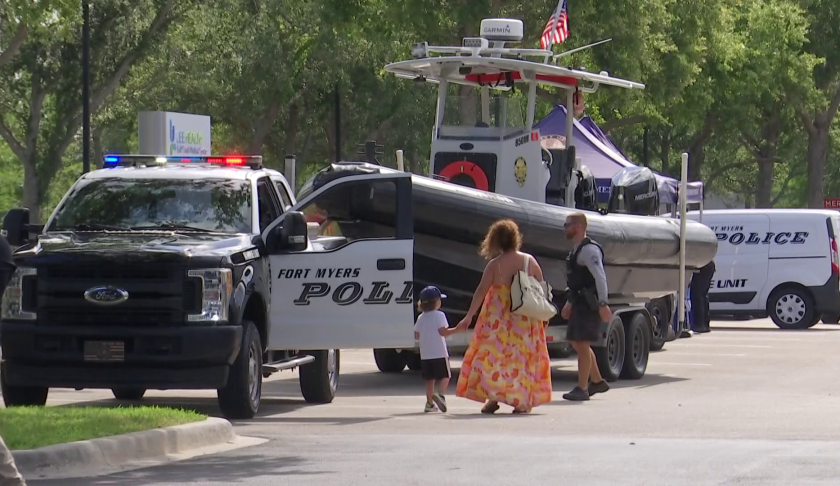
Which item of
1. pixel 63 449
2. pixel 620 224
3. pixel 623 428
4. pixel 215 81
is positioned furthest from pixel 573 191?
pixel 215 81

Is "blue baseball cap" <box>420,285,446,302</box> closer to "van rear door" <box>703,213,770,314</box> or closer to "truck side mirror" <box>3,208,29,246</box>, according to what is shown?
"truck side mirror" <box>3,208,29,246</box>

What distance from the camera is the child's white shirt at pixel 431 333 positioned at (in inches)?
534

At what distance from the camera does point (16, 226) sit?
12.8 metres

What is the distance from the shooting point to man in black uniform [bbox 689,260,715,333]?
74.6 feet

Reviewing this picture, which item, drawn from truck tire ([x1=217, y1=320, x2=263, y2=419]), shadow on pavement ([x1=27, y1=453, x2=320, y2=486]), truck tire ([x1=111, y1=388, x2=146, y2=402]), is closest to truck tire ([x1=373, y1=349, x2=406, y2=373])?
truck tire ([x1=111, y1=388, x2=146, y2=402])

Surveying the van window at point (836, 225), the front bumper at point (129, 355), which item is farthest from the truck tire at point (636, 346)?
the van window at point (836, 225)

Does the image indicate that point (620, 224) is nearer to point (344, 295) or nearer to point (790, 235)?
point (344, 295)

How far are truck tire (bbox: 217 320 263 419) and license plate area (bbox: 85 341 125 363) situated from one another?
2.88 ft

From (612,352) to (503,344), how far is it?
3586 mm

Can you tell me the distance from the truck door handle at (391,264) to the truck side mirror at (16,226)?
9.65 feet

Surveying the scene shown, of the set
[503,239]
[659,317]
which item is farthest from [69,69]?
[503,239]

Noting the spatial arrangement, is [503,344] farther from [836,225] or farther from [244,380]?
[836,225]

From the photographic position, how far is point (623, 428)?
39.7 feet

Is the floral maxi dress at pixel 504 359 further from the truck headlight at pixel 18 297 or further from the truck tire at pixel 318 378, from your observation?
the truck headlight at pixel 18 297
